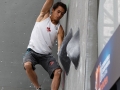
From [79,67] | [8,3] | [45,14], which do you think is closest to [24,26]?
[8,3]

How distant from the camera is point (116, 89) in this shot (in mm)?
2586

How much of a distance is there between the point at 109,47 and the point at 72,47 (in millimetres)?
1573

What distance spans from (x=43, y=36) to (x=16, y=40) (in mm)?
1301

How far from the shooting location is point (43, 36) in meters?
4.97

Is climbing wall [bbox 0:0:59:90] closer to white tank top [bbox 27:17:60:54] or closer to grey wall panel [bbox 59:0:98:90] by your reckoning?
white tank top [bbox 27:17:60:54]

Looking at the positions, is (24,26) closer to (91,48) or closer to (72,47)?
(72,47)

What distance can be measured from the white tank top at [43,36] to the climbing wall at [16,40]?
3.34 ft

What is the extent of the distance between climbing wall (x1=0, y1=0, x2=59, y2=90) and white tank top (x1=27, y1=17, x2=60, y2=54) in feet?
3.34

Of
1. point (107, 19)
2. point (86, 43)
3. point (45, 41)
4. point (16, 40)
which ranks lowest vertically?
point (16, 40)

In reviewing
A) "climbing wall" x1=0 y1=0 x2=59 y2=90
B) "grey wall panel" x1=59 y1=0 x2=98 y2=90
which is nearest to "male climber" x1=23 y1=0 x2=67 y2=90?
"grey wall panel" x1=59 y1=0 x2=98 y2=90

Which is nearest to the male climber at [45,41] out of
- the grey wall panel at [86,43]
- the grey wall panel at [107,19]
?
the grey wall panel at [86,43]

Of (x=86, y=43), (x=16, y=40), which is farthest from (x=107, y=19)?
(x=16, y=40)

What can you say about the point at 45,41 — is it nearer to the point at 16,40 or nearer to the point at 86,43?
the point at 16,40

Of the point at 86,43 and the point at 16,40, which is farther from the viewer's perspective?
the point at 16,40
